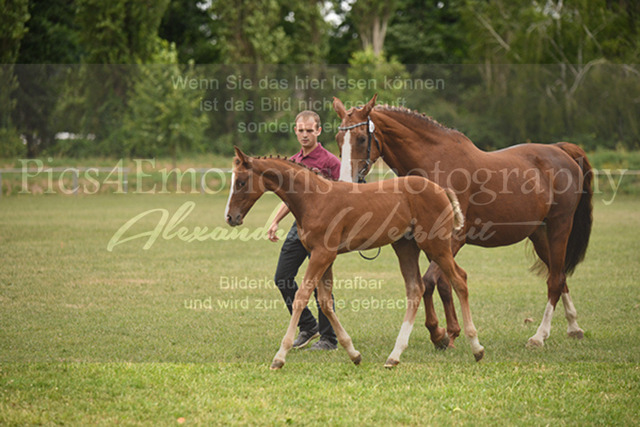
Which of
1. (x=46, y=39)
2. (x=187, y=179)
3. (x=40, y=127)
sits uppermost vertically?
(x=46, y=39)

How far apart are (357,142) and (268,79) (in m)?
28.4

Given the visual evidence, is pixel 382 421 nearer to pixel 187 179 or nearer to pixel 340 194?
pixel 340 194

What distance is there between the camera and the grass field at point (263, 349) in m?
4.14

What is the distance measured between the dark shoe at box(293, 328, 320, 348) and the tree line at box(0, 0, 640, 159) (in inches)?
906

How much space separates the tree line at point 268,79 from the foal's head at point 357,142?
23026 millimetres

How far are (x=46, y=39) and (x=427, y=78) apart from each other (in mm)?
20245

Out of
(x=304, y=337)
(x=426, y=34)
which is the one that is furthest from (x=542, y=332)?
(x=426, y=34)

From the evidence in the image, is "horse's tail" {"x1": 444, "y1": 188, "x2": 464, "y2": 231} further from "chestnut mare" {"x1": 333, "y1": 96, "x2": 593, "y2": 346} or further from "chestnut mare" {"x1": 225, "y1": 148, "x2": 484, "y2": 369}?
"chestnut mare" {"x1": 333, "y1": 96, "x2": 593, "y2": 346}

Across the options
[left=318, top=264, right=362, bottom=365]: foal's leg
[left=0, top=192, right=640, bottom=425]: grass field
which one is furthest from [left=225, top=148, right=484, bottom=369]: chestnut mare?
[left=0, top=192, right=640, bottom=425]: grass field

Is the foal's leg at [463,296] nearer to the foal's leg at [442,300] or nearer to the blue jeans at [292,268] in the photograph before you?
the foal's leg at [442,300]

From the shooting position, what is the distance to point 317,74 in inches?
1339

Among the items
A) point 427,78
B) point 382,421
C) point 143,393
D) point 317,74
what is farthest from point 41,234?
point 427,78

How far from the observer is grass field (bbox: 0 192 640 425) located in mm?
4137

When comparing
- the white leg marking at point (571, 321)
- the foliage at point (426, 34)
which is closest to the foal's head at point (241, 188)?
the white leg marking at point (571, 321)
